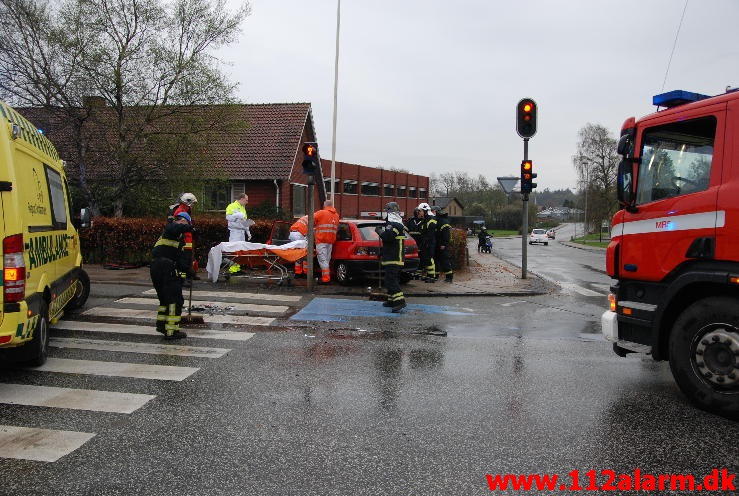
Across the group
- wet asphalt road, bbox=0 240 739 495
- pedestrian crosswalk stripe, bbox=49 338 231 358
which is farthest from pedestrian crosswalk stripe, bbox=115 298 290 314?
A: pedestrian crosswalk stripe, bbox=49 338 231 358

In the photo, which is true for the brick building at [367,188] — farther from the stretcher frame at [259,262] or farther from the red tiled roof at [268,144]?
the stretcher frame at [259,262]

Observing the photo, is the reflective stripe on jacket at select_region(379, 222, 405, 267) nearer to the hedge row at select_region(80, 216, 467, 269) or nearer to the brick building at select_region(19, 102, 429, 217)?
the hedge row at select_region(80, 216, 467, 269)

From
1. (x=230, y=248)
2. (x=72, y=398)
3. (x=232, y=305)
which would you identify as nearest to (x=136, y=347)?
(x=72, y=398)

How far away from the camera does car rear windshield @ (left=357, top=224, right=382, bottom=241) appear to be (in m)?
12.7

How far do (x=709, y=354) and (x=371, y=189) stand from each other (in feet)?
148

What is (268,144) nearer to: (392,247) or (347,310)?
(392,247)

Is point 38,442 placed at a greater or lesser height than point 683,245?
lesser

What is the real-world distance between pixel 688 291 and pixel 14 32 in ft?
60.7

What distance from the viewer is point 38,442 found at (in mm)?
4133

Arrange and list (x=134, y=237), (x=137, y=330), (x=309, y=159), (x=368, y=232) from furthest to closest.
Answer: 1. (x=134, y=237)
2. (x=368, y=232)
3. (x=309, y=159)
4. (x=137, y=330)

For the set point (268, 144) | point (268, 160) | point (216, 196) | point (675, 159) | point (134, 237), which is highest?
point (268, 144)

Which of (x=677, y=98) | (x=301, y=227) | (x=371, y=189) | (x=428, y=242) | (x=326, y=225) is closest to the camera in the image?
(x=677, y=98)

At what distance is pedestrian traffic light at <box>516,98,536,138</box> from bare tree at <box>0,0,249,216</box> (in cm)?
937

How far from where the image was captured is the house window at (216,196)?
2174cm
